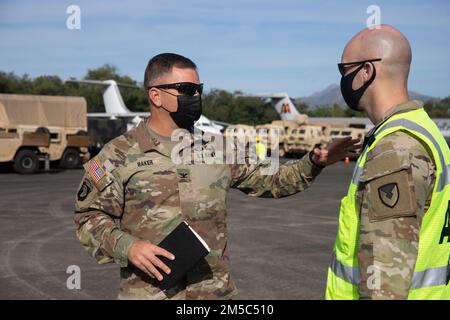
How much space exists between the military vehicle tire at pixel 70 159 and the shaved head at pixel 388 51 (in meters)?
22.4

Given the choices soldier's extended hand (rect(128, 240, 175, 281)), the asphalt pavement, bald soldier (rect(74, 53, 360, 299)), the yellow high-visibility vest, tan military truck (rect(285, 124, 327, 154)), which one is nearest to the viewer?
the yellow high-visibility vest

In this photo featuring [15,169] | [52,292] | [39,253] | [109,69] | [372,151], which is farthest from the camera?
[109,69]

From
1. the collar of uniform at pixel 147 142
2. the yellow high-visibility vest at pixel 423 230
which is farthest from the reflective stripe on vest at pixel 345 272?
the collar of uniform at pixel 147 142

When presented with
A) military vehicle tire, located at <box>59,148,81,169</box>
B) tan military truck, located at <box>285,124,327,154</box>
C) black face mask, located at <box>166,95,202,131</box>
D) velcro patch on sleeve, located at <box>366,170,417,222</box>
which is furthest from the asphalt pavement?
tan military truck, located at <box>285,124,327,154</box>

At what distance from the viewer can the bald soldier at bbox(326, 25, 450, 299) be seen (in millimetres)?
1882

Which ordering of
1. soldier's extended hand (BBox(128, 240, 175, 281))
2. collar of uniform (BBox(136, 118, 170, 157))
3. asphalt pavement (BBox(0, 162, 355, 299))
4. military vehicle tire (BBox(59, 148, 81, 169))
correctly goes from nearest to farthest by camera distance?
soldier's extended hand (BBox(128, 240, 175, 281)), collar of uniform (BBox(136, 118, 170, 157)), asphalt pavement (BBox(0, 162, 355, 299)), military vehicle tire (BBox(59, 148, 81, 169))

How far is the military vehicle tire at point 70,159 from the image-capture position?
23594 millimetres

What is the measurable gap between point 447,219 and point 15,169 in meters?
20.8

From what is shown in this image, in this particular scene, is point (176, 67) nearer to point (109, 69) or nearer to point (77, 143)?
point (77, 143)

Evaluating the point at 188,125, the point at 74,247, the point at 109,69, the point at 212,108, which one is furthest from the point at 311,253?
the point at 109,69

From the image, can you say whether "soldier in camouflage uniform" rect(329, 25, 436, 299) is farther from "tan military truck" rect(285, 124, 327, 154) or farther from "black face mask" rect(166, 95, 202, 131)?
"tan military truck" rect(285, 124, 327, 154)

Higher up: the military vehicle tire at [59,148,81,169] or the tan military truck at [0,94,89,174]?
the tan military truck at [0,94,89,174]

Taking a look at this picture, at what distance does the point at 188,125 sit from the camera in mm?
3145

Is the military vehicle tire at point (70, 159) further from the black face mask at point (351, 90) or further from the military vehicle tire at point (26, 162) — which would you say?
the black face mask at point (351, 90)
